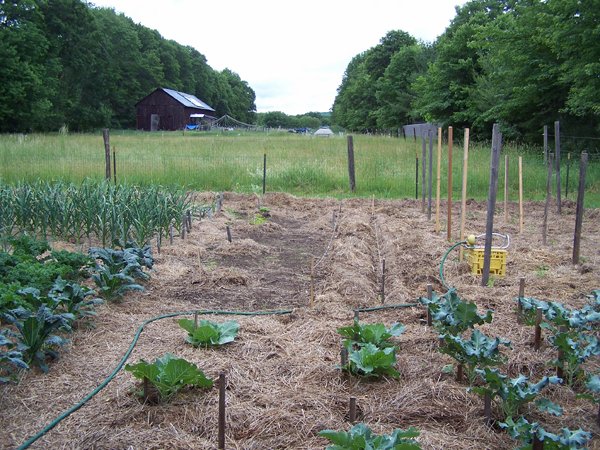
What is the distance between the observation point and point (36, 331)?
3.32 metres

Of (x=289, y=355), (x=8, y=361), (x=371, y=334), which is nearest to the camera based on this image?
(x=8, y=361)

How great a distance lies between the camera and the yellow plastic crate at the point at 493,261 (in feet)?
18.0

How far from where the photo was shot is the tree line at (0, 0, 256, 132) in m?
30.9

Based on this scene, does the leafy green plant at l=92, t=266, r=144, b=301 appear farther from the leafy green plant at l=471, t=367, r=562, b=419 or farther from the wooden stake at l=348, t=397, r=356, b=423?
the leafy green plant at l=471, t=367, r=562, b=419

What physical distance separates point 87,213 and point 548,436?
5615 mm

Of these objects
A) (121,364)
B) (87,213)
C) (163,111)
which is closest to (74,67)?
(163,111)

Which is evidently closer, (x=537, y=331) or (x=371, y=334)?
(x=371, y=334)

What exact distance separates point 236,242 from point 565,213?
6.26m

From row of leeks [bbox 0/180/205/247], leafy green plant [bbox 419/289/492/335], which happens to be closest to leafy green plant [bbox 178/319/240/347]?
leafy green plant [bbox 419/289/492/335]

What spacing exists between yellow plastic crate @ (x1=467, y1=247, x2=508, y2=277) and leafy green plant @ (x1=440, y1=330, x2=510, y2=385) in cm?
244

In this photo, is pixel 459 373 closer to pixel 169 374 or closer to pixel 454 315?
pixel 454 315

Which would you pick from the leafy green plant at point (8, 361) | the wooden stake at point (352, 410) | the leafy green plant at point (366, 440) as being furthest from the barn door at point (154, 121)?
the leafy green plant at point (366, 440)

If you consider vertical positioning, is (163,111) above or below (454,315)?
above

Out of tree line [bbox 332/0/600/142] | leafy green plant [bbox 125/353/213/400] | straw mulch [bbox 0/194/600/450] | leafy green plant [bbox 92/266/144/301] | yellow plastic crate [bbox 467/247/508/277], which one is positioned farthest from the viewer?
tree line [bbox 332/0/600/142]
